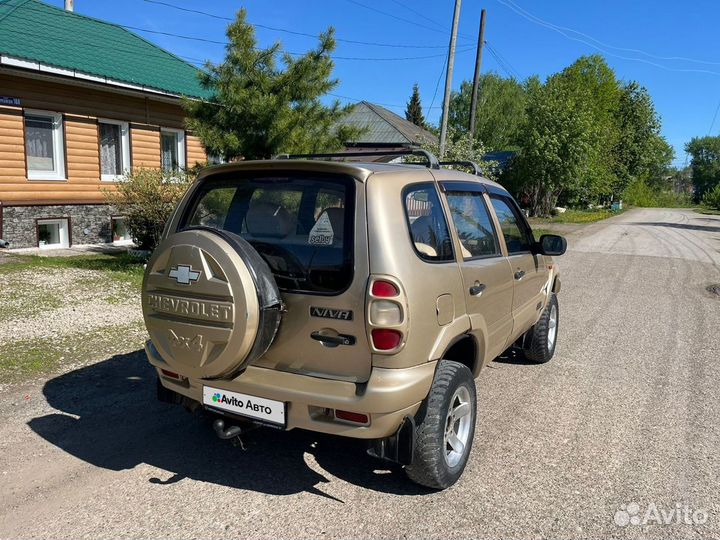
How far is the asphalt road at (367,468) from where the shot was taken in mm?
2963

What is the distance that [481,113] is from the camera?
57.5 m

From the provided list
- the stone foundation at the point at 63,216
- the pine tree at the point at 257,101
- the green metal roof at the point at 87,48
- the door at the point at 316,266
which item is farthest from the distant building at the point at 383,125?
the door at the point at 316,266

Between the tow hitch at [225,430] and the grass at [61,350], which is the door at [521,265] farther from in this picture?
the grass at [61,350]

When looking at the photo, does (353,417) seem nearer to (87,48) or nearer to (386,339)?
(386,339)

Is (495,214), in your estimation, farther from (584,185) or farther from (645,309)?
(584,185)

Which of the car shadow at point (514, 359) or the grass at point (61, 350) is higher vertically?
the grass at point (61, 350)

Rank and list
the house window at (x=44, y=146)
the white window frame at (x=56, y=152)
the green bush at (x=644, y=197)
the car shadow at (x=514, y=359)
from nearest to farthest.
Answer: the car shadow at (x=514, y=359) → the house window at (x=44, y=146) → the white window frame at (x=56, y=152) → the green bush at (x=644, y=197)

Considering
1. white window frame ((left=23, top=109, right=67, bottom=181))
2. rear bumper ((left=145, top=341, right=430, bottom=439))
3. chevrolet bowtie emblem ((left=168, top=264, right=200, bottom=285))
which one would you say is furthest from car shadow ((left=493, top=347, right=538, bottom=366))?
white window frame ((left=23, top=109, right=67, bottom=181))

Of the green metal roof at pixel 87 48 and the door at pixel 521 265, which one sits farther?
the green metal roof at pixel 87 48

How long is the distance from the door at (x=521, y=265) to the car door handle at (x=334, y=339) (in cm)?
195

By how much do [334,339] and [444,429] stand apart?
831 mm

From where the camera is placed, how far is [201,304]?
293 centimetres

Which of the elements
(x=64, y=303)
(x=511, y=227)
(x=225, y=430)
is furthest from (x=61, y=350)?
A: (x=511, y=227)

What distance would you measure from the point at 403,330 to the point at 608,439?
2.16 meters
